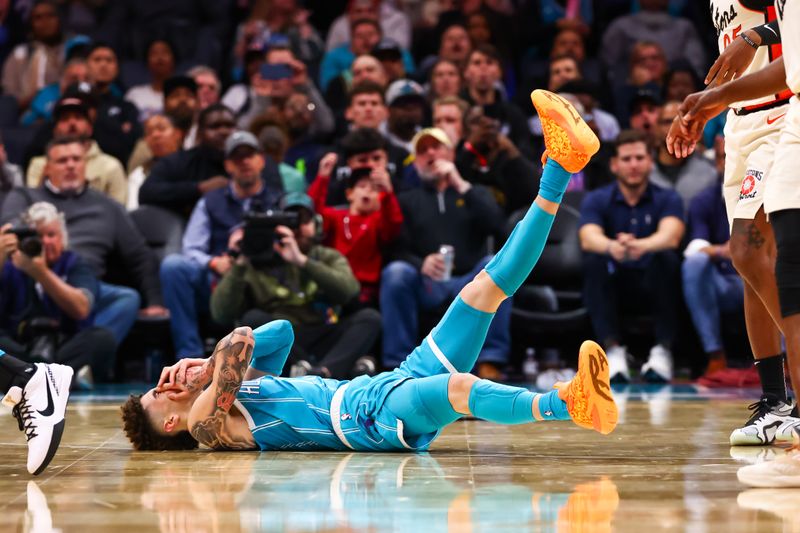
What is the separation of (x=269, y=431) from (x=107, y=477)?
0.81 meters

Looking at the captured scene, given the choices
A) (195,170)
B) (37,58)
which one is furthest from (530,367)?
(37,58)

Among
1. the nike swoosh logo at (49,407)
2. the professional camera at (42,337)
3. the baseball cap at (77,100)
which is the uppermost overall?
the baseball cap at (77,100)

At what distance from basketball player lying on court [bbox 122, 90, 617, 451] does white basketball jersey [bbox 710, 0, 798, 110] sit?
707mm

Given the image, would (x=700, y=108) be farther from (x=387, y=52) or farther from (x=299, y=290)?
(x=387, y=52)

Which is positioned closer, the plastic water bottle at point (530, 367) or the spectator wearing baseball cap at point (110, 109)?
the plastic water bottle at point (530, 367)

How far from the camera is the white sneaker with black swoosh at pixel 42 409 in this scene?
161 inches

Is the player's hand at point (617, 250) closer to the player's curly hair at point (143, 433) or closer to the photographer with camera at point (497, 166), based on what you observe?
the photographer with camera at point (497, 166)

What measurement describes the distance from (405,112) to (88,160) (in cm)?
249

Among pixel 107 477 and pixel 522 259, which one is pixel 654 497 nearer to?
pixel 522 259

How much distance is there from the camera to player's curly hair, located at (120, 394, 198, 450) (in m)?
4.72

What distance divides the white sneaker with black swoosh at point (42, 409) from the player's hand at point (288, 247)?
337cm

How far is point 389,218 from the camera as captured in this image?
828 centimetres

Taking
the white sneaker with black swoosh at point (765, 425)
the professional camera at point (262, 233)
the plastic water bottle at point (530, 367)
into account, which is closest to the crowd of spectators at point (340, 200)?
the professional camera at point (262, 233)

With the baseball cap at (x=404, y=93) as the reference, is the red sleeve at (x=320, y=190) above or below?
below
